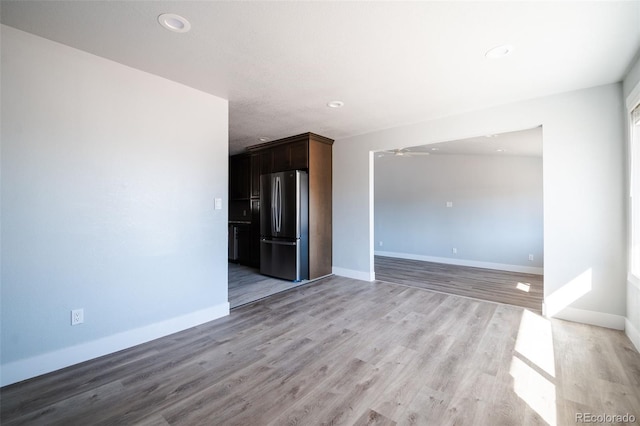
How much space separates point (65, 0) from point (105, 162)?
117cm

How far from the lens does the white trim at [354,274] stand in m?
4.76

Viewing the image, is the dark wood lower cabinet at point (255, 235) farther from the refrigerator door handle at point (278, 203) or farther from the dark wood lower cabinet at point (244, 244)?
the refrigerator door handle at point (278, 203)

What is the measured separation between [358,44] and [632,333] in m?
3.60

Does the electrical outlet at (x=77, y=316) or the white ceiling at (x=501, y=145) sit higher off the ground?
the white ceiling at (x=501, y=145)

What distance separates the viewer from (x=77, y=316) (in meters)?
2.23

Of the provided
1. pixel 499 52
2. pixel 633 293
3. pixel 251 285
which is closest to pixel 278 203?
pixel 251 285

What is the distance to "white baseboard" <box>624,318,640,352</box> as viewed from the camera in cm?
238

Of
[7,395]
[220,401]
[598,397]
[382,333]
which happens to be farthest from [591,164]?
[7,395]

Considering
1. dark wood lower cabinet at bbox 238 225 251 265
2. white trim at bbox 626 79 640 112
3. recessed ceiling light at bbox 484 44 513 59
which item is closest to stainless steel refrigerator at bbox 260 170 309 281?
dark wood lower cabinet at bbox 238 225 251 265

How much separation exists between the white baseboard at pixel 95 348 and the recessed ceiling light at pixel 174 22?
2.58 meters

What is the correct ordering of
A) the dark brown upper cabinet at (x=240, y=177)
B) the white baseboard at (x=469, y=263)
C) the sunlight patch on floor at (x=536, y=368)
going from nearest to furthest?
the sunlight patch on floor at (x=536, y=368)
the white baseboard at (x=469, y=263)
the dark brown upper cabinet at (x=240, y=177)

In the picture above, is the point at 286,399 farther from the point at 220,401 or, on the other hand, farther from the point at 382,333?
the point at 382,333

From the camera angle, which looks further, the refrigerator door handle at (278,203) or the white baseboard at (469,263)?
the white baseboard at (469,263)
